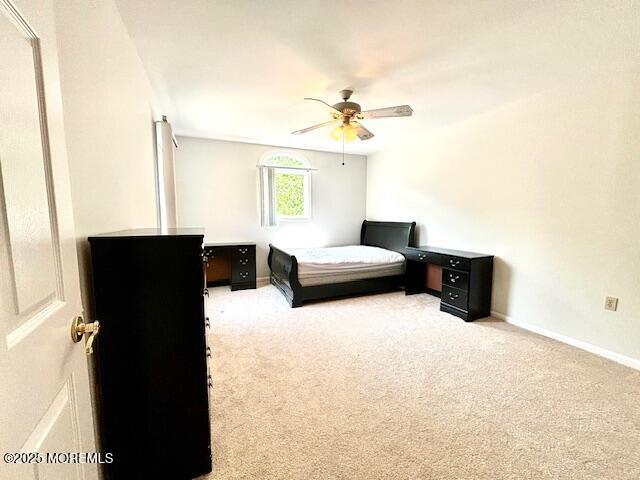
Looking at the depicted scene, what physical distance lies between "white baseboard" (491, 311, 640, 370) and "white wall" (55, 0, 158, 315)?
12.3ft

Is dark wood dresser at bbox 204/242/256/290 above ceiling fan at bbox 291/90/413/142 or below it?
below

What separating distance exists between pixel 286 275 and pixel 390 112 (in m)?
2.42

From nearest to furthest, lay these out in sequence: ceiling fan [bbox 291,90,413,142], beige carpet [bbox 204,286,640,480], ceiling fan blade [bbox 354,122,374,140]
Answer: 1. beige carpet [bbox 204,286,640,480]
2. ceiling fan [bbox 291,90,413,142]
3. ceiling fan blade [bbox 354,122,374,140]

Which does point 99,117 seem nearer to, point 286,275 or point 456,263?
point 286,275

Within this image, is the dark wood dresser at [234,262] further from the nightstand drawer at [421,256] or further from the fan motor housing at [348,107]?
the fan motor housing at [348,107]

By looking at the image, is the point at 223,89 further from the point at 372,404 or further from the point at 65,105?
the point at 372,404

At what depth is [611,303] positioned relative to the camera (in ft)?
7.73

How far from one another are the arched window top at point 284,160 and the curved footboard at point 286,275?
1.50 metres

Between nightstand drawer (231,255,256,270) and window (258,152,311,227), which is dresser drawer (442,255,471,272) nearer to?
window (258,152,311,227)

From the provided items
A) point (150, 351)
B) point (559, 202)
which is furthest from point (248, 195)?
point (559, 202)

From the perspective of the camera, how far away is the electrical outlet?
7.65 ft

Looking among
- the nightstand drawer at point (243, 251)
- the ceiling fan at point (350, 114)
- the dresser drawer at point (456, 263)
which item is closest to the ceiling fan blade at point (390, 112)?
the ceiling fan at point (350, 114)

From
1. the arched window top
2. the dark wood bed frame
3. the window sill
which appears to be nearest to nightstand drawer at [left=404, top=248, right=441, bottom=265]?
the dark wood bed frame

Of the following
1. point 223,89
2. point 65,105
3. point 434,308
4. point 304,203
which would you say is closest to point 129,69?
point 223,89
